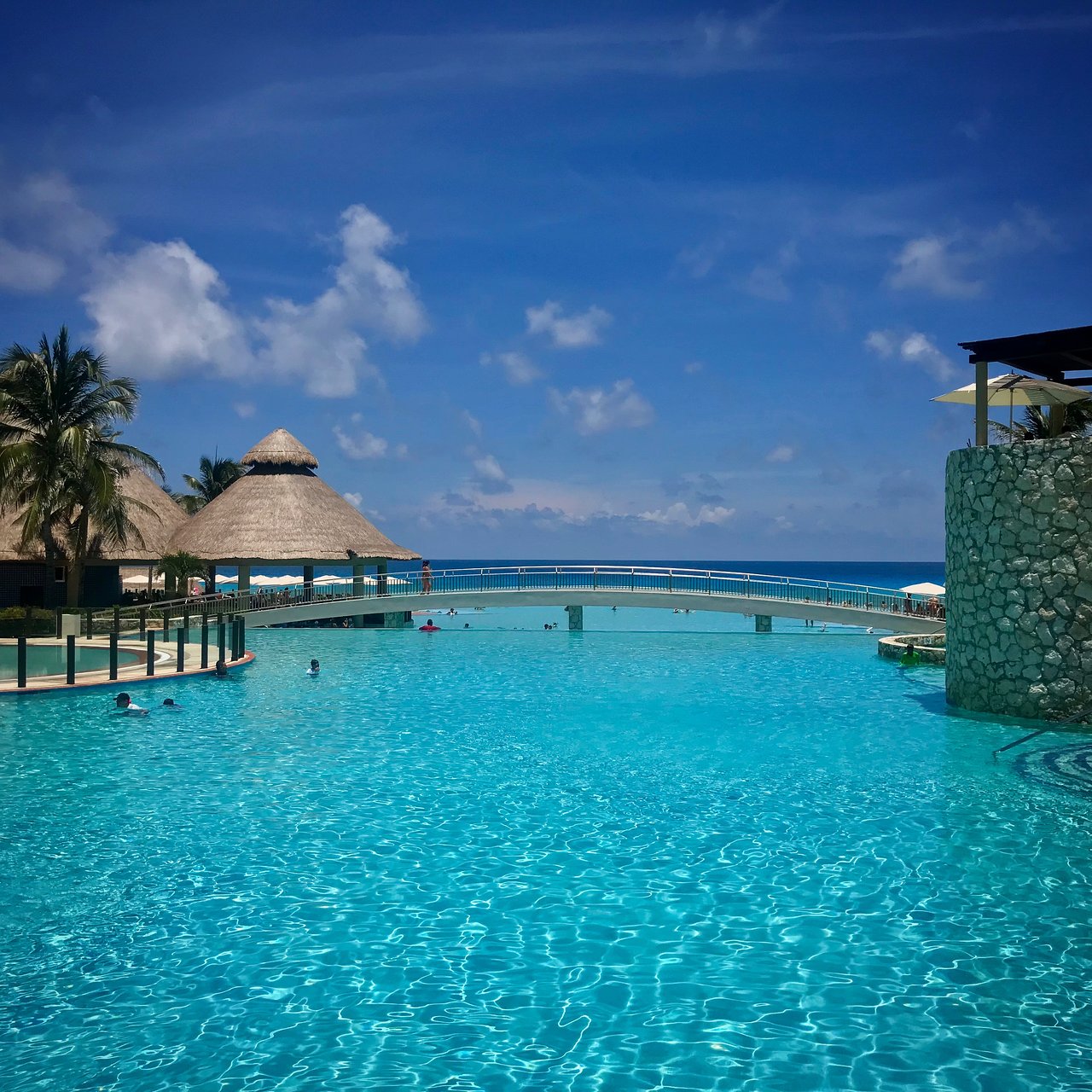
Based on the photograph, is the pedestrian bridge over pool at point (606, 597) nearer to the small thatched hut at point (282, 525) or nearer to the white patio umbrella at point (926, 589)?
the white patio umbrella at point (926, 589)

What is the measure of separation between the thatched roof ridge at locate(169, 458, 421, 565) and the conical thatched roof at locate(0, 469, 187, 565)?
2.33 ft

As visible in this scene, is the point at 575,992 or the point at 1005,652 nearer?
the point at 575,992

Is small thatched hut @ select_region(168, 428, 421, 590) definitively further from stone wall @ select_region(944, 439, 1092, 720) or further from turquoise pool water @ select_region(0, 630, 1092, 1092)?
stone wall @ select_region(944, 439, 1092, 720)

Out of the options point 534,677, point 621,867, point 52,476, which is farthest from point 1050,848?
point 52,476

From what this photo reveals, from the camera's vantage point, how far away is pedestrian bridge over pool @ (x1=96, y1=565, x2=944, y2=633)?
28.3 meters

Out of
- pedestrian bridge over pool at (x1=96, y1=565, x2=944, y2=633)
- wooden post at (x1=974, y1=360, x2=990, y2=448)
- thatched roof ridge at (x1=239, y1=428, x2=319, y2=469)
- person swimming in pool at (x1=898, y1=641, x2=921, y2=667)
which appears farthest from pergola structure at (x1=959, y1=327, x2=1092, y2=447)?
thatched roof ridge at (x1=239, y1=428, x2=319, y2=469)

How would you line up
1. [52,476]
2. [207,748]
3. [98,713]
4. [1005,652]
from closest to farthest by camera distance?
[207,748], [1005,652], [98,713], [52,476]

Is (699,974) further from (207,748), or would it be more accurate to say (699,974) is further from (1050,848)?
(207,748)

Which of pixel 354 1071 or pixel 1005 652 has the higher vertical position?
pixel 1005 652

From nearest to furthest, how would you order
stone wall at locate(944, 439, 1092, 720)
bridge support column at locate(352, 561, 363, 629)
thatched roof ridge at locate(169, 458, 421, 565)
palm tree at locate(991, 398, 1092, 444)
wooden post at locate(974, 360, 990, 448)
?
Answer: stone wall at locate(944, 439, 1092, 720), wooden post at locate(974, 360, 990, 448), palm tree at locate(991, 398, 1092, 444), bridge support column at locate(352, 561, 363, 629), thatched roof ridge at locate(169, 458, 421, 565)

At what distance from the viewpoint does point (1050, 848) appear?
8.84 meters

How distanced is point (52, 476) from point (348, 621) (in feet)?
37.4

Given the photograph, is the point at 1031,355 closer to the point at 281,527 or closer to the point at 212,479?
the point at 281,527

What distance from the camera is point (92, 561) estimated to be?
30.8m
